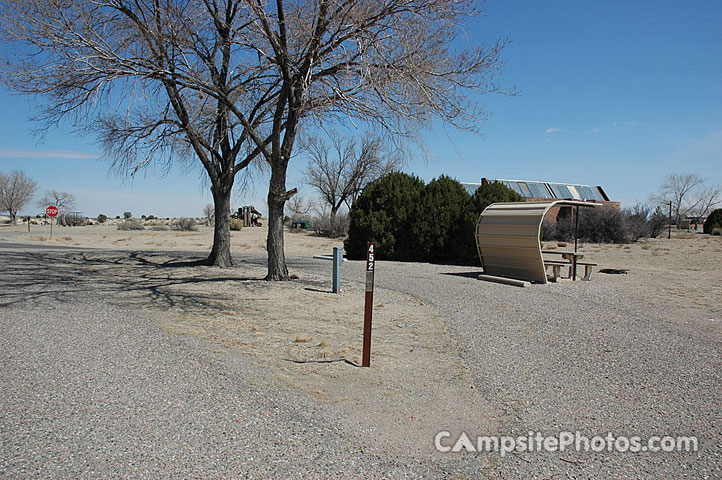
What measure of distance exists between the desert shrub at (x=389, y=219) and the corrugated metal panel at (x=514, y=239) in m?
4.95

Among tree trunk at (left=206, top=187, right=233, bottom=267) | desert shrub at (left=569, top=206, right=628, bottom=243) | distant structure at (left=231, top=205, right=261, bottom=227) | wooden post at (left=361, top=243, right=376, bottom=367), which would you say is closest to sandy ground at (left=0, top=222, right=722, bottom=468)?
wooden post at (left=361, top=243, right=376, bottom=367)

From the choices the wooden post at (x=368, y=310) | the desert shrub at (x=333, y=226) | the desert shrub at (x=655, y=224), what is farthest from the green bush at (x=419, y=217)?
the desert shrub at (x=655, y=224)

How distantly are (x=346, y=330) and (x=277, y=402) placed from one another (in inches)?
122

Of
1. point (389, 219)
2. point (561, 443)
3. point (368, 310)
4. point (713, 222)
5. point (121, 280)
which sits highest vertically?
point (713, 222)

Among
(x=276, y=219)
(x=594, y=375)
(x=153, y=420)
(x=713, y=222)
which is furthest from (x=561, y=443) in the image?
(x=713, y=222)

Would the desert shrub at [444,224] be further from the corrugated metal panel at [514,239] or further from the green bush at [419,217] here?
the corrugated metal panel at [514,239]

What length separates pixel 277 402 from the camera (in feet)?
14.2

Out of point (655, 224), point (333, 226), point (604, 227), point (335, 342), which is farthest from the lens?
point (333, 226)

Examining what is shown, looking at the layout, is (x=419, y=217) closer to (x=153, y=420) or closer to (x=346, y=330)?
(x=346, y=330)

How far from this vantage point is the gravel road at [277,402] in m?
3.30

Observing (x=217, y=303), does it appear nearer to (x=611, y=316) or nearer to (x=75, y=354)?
(x=75, y=354)

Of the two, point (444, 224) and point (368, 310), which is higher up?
point (444, 224)

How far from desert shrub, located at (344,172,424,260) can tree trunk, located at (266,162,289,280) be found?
6.93 meters

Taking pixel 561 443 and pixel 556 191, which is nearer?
pixel 561 443
